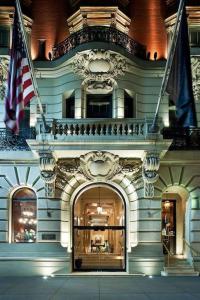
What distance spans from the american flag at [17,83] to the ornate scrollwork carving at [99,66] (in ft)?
22.3

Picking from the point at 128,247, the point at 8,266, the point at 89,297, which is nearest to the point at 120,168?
the point at 128,247

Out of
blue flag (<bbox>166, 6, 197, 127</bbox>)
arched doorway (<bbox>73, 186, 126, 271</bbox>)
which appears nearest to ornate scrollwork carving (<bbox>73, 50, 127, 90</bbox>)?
arched doorway (<bbox>73, 186, 126, 271</bbox>)

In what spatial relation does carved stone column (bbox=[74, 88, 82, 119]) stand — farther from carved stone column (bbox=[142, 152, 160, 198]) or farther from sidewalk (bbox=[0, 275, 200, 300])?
sidewalk (bbox=[0, 275, 200, 300])

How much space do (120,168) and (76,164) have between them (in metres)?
2.56

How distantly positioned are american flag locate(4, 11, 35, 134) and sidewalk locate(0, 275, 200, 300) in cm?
714

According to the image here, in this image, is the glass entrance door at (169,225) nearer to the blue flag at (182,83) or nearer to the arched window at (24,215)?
the arched window at (24,215)

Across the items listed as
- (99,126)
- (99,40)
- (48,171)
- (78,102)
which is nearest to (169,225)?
(99,126)

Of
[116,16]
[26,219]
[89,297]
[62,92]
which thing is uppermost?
[116,16]

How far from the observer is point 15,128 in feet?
78.6

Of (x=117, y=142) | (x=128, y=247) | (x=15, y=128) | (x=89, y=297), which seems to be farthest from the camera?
(x=128, y=247)

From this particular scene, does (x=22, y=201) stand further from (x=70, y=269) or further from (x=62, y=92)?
(x=62, y=92)

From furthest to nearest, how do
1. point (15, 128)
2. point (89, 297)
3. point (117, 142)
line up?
point (117, 142) < point (15, 128) < point (89, 297)

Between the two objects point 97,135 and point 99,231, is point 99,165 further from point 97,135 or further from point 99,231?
point 99,231

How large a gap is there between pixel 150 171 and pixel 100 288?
7959mm
